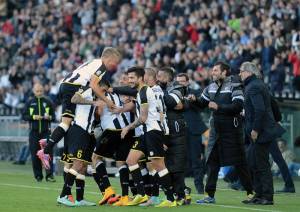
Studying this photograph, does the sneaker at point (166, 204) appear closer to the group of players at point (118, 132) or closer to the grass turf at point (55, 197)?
the group of players at point (118, 132)

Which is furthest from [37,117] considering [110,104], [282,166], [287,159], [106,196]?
[110,104]

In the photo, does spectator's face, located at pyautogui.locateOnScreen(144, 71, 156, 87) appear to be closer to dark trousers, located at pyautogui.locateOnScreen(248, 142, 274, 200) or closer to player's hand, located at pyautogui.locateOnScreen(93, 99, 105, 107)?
player's hand, located at pyautogui.locateOnScreen(93, 99, 105, 107)

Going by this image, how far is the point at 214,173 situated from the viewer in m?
16.7

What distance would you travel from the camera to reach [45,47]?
38469mm

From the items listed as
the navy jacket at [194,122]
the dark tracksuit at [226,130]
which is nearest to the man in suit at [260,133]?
the dark tracksuit at [226,130]

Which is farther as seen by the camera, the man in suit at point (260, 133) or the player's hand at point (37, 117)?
the player's hand at point (37, 117)

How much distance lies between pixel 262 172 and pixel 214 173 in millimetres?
→ 788

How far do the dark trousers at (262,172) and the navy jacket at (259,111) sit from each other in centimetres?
15

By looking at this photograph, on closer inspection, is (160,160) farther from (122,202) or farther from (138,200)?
(122,202)

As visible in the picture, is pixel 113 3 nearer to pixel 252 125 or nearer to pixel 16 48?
pixel 16 48

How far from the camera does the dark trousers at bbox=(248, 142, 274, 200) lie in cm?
1633

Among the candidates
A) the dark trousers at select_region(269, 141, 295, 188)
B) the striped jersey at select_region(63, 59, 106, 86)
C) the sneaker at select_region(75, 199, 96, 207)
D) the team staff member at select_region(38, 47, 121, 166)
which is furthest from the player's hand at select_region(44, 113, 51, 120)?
the sneaker at select_region(75, 199, 96, 207)

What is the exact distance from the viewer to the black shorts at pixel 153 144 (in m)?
15.7

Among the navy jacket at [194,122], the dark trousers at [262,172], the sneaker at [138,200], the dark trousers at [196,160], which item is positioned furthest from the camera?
the navy jacket at [194,122]
